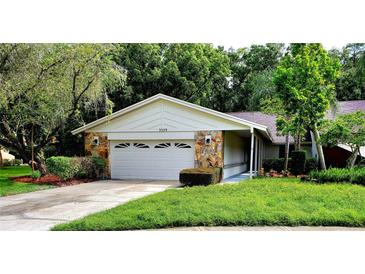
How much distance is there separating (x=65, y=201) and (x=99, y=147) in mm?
2278

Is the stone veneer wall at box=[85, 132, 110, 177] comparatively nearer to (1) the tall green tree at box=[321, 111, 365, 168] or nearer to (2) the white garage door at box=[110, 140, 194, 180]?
(2) the white garage door at box=[110, 140, 194, 180]

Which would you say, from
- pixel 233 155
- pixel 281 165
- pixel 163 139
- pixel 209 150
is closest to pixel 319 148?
pixel 281 165

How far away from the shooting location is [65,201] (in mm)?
6266

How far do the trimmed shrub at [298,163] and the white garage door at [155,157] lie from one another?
109 inches

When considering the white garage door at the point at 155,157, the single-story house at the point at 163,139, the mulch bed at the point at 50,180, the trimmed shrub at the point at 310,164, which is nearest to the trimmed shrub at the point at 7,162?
the mulch bed at the point at 50,180

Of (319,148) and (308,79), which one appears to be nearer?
(308,79)

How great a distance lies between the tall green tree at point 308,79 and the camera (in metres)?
7.14

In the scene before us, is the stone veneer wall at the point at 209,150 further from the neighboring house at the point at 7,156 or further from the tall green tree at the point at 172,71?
the neighboring house at the point at 7,156

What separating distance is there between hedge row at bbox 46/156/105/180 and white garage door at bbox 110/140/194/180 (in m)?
0.64

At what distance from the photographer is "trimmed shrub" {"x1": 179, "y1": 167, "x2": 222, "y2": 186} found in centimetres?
707

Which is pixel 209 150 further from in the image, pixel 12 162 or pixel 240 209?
pixel 12 162
